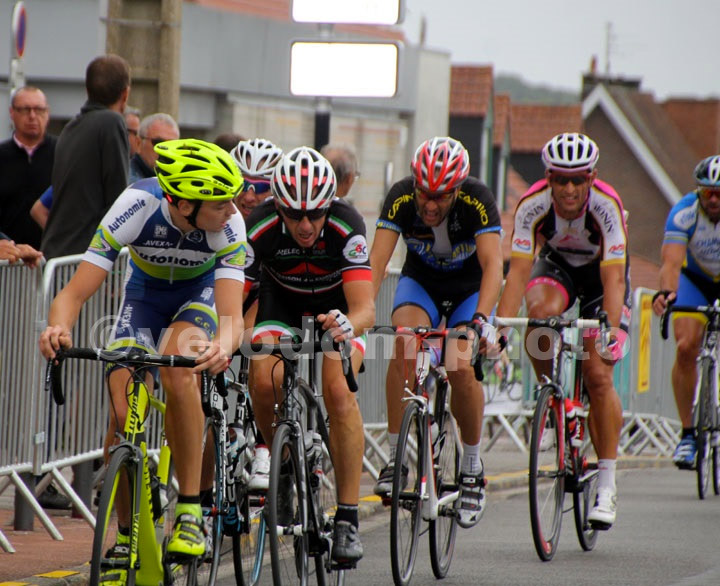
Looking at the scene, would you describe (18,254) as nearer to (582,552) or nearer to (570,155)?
(570,155)

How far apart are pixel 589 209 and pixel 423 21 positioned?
233 ft

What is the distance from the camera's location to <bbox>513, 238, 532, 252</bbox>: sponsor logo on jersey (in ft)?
28.3

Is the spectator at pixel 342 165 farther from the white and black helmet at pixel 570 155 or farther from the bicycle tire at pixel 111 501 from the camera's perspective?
the bicycle tire at pixel 111 501

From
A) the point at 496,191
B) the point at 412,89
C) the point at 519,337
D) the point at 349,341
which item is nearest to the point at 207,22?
the point at 412,89

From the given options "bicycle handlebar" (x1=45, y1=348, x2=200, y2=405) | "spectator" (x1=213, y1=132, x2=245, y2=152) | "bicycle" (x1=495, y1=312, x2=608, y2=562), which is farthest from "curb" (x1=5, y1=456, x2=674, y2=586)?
"spectator" (x1=213, y1=132, x2=245, y2=152)

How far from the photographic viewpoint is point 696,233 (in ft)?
37.0

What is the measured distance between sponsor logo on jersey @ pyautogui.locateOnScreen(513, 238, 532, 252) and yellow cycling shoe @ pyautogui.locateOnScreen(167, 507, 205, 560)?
3200mm

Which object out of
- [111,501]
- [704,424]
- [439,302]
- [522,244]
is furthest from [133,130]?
[111,501]

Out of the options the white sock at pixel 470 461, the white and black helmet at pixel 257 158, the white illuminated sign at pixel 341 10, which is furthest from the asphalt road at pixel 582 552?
the white illuminated sign at pixel 341 10

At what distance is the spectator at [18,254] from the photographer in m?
7.91

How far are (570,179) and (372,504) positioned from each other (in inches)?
117

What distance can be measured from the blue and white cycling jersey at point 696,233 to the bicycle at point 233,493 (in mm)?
5162

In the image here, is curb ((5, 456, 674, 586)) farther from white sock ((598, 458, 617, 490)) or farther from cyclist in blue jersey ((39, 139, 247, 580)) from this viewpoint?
white sock ((598, 458, 617, 490))

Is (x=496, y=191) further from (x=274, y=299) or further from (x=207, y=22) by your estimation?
(x=274, y=299)
